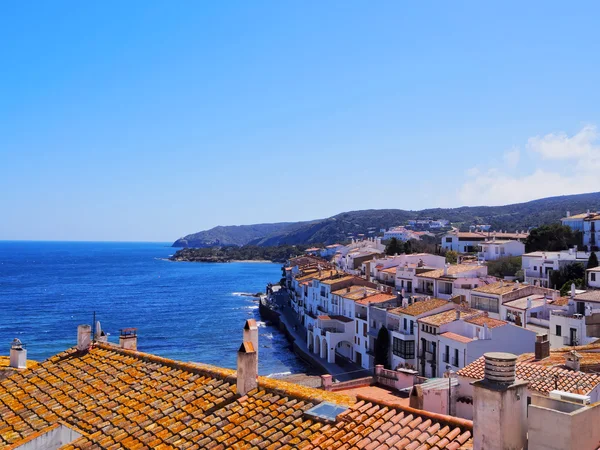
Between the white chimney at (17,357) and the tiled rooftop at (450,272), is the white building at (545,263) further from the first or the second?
the white chimney at (17,357)

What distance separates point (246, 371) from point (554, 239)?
73.0 meters

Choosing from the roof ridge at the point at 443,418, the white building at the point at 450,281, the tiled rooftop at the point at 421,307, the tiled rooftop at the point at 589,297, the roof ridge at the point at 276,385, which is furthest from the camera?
the white building at the point at 450,281

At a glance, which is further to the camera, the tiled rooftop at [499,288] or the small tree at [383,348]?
the tiled rooftop at [499,288]

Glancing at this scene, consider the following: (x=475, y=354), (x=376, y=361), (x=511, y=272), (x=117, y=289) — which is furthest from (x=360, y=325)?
(x=117, y=289)

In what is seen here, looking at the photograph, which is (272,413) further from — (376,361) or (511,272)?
(511,272)

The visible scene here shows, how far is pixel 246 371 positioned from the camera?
9.03 metres

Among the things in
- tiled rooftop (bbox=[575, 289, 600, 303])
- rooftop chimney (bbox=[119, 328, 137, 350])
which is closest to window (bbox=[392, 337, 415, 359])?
tiled rooftop (bbox=[575, 289, 600, 303])

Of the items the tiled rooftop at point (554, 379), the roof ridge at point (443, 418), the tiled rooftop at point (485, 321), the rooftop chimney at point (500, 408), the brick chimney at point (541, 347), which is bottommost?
the tiled rooftop at point (485, 321)

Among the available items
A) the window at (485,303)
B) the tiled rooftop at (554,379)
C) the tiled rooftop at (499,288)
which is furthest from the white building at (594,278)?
the tiled rooftop at (554,379)

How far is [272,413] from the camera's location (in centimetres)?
828

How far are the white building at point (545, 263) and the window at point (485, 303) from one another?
56.4 ft

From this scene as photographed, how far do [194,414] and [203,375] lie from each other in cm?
141

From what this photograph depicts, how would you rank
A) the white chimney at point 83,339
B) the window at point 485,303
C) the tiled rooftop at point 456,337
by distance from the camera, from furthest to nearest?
the window at point 485,303 → the tiled rooftop at point 456,337 → the white chimney at point 83,339

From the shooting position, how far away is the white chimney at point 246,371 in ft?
29.7
